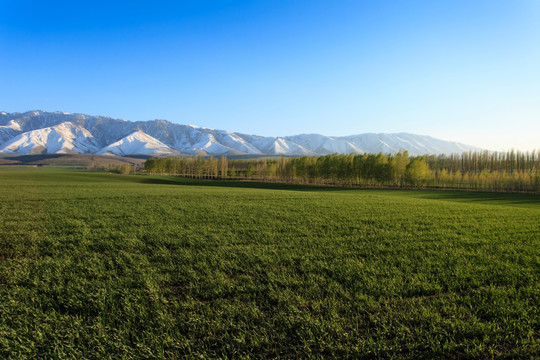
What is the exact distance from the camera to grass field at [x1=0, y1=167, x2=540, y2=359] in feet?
17.3

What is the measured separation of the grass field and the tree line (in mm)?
73718

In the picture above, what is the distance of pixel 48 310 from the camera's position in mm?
6453

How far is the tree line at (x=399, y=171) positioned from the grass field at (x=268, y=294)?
7372 centimetres

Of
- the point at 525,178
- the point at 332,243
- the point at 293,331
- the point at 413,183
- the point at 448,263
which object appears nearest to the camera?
the point at 293,331

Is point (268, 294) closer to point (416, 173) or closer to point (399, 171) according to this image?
point (416, 173)

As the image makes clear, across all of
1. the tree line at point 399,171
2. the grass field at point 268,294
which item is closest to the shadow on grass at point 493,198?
the tree line at point 399,171

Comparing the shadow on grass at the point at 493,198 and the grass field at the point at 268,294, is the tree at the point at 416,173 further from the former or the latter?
the grass field at the point at 268,294

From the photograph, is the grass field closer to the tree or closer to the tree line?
the tree

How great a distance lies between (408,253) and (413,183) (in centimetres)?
7945

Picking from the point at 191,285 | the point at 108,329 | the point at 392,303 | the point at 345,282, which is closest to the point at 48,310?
the point at 108,329

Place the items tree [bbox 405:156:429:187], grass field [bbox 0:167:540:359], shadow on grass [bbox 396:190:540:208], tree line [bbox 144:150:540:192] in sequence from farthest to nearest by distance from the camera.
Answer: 1. tree [bbox 405:156:429:187]
2. tree line [bbox 144:150:540:192]
3. shadow on grass [bbox 396:190:540:208]
4. grass field [bbox 0:167:540:359]

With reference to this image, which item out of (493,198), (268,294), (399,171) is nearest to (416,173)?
(399,171)

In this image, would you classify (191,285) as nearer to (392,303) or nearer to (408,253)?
(392,303)

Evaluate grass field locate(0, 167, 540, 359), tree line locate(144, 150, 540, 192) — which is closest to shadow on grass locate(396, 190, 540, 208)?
tree line locate(144, 150, 540, 192)
